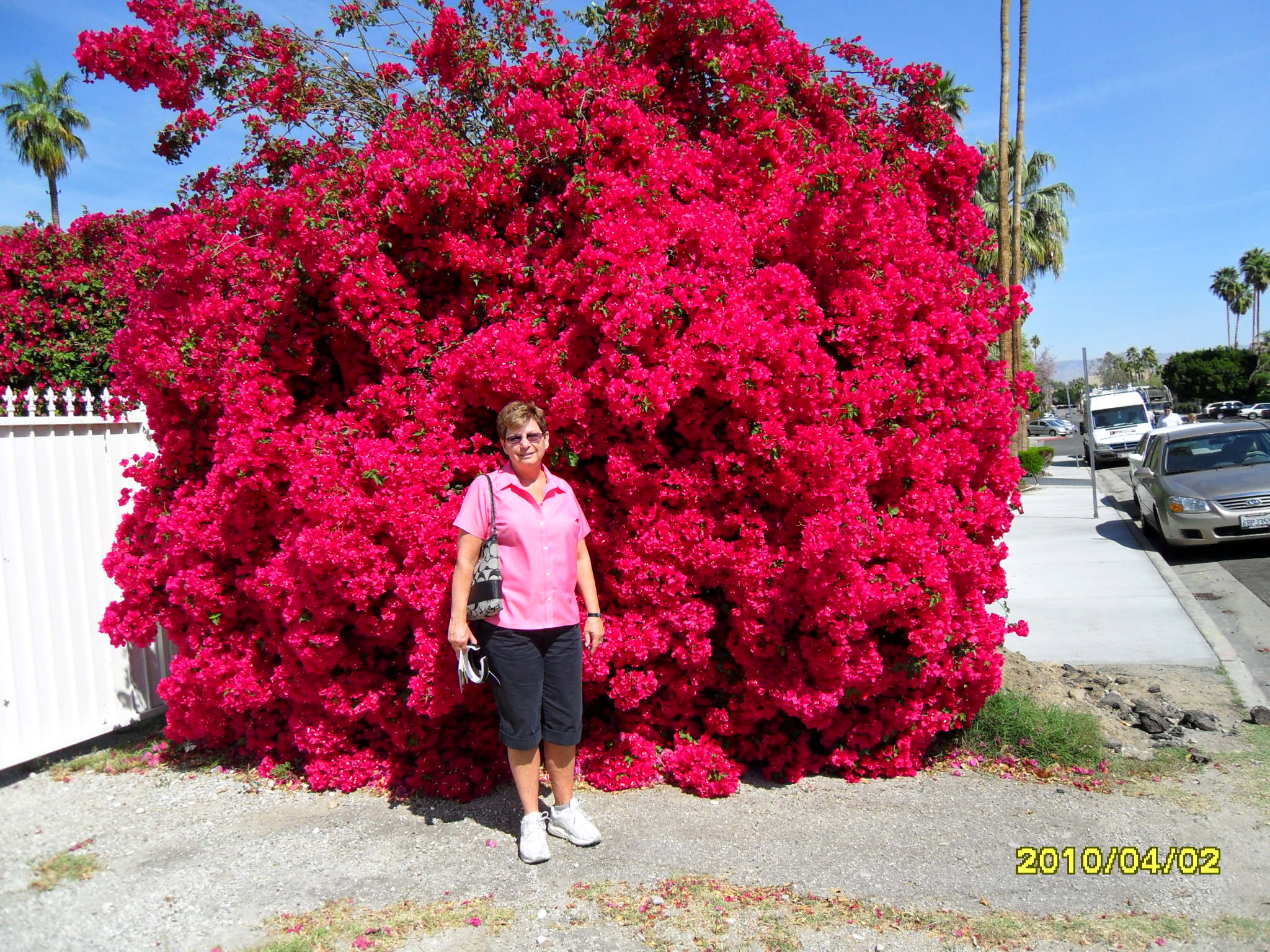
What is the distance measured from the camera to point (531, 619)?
11.9ft

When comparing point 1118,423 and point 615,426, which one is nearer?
point 615,426

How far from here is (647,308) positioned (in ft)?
12.1

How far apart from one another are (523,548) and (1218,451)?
11.2 metres

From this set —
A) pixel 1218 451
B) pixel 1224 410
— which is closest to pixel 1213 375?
pixel 1224 410

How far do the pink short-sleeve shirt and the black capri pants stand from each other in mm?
69

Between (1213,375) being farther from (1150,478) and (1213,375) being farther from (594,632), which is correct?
(594,632)

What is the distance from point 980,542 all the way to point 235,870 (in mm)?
3886

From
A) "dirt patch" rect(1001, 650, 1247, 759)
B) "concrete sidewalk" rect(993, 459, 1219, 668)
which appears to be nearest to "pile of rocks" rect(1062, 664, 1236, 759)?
"dirt patch" rect(1001, 650, 1247, 759)

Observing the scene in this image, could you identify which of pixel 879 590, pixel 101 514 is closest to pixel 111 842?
pixel 101 514

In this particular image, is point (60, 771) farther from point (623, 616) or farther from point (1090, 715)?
point (1090, 715)

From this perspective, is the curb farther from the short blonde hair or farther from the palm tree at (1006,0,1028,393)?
the palm tree at (1006,0,1028,393)

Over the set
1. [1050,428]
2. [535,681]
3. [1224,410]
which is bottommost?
[1050,428]

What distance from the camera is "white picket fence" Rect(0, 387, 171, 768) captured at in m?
4.67

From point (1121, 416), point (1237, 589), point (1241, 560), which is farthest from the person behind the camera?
point (1121, 416)
